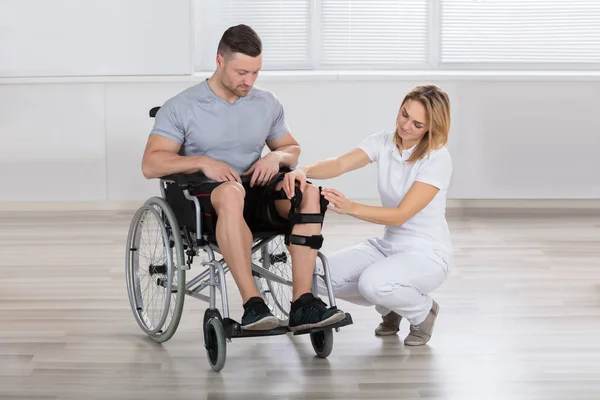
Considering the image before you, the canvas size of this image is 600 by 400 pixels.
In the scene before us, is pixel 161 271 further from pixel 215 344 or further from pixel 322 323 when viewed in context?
pixel 322 323

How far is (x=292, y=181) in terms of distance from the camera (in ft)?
9.39

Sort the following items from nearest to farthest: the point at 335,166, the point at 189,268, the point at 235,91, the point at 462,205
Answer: the point at 189,268
the point at 235,91
the point at 335,166
the point at 462,205

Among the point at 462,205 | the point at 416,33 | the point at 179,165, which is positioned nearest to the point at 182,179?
the point at 179,165

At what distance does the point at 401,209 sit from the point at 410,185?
13cm

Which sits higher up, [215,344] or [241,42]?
[241,42]

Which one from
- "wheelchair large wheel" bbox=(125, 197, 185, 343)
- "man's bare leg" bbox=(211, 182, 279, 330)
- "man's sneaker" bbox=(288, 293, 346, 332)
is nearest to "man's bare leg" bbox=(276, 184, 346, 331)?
"man's sneaker" bbox=(288, 293, 346, 332)

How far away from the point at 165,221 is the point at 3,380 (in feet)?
2.22

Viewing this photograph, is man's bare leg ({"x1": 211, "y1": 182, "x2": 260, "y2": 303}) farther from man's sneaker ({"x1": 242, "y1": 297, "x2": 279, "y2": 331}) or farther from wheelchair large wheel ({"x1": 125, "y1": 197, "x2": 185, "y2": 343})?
wheelchair large wheel ({"x1": 125, "y1": 197, "x2": 185, "y2": 343})

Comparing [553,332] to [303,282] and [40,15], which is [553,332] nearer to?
[303,282]

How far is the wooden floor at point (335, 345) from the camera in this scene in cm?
276

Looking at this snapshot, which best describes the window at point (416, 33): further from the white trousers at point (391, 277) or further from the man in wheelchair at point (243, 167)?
the white trousers at point (391, 277)

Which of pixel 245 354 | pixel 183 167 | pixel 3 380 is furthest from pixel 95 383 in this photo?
pixel 183 167

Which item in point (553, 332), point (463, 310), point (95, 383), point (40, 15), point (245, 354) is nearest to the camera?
point (95, 383)

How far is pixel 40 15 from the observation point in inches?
214
